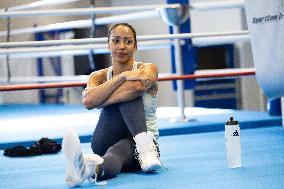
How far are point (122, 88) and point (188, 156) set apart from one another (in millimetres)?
475

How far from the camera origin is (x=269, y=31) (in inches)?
83.2

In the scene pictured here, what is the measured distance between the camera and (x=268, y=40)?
214cm

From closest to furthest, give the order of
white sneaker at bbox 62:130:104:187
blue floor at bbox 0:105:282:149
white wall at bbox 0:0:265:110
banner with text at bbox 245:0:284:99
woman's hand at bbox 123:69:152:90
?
white sneaker at bbox 62:130:104:187, woman's hand at bbox 123:69:152:90, banner with text at bbox 245:0:284:99, blue floor at bbox 0:105:282:149, white wall at bbox 0:0:265:110

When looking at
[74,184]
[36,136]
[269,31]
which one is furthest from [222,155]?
[36,136]

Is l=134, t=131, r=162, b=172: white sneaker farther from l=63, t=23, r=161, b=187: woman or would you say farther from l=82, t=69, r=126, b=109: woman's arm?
l=82, t=69, r=126, b=109: woman's arm

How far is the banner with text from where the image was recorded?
6.87 feet

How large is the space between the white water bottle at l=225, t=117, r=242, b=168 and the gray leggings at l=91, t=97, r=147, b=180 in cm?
26

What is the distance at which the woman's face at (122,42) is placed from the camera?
6.26 feet

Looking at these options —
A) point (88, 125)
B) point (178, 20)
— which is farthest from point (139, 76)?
point (88, 125)

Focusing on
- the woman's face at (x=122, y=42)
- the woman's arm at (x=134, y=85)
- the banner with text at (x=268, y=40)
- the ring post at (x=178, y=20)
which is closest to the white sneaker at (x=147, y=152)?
the woman's arm at (x=134, y=85)

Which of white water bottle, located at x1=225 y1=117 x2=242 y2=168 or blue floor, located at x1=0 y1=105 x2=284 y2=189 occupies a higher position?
white water bottle, located at x1=225 y1=117 x2=242 y2=168

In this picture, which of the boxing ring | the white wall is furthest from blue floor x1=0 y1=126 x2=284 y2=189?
the white wall

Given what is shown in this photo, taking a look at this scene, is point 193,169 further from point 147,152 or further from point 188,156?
point 188,156

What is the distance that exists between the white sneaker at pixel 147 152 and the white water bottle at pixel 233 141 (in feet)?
0.75
